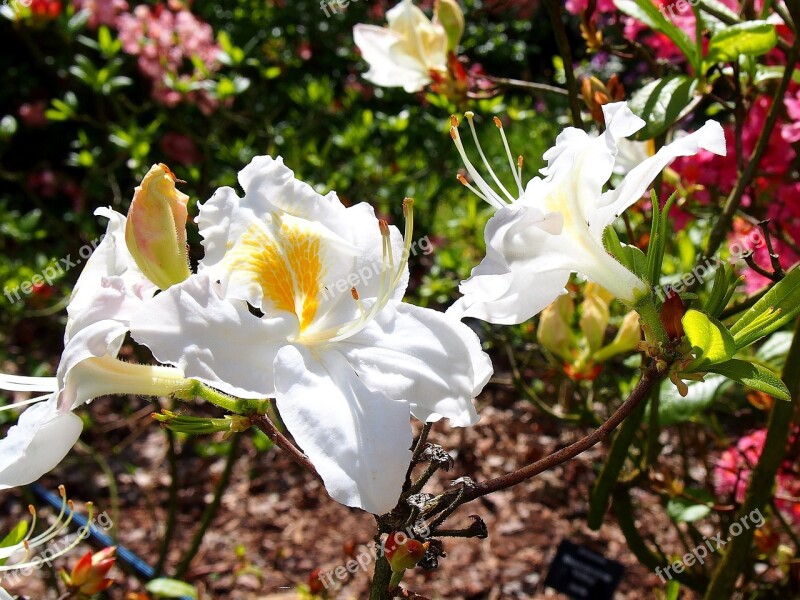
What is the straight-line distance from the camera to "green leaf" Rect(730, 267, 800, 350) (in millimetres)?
687

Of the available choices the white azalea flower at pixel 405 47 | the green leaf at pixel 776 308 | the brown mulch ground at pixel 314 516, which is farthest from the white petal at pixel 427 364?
the brown mulch ground at pixel 314 516

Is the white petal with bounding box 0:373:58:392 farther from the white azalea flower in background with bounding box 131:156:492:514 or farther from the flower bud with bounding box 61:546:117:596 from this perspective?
the flower bud with bounding box 61:546:117:596

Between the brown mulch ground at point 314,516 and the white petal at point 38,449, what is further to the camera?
the brown mulch ground at point 314,516

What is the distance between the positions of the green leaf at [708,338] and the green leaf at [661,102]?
20.0 inches

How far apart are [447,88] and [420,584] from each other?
161cm

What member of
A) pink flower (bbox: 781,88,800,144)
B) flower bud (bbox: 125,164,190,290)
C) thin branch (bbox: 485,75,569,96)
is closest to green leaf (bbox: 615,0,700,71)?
thin branch (bbox: 485,75,569,96)

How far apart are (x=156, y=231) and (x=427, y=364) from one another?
273 millimetres

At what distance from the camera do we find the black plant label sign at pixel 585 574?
157 centimetres

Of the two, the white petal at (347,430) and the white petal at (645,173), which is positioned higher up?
the white petal at (645,173)

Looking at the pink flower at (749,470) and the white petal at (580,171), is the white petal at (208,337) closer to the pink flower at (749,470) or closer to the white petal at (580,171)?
the white petal at (580,171)

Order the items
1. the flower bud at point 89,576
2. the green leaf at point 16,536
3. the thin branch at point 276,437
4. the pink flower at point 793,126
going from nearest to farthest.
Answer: the thin branch at point 276,437 < the green leaf at point 16,536 < the flower bud at point 89,576 < the pink flower at point 793,126

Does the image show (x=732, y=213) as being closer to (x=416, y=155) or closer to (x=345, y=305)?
(x=345, y=305)

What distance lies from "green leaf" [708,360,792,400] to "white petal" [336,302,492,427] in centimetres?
20

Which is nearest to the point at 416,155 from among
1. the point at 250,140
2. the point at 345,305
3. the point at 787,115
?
the point at 250,140
